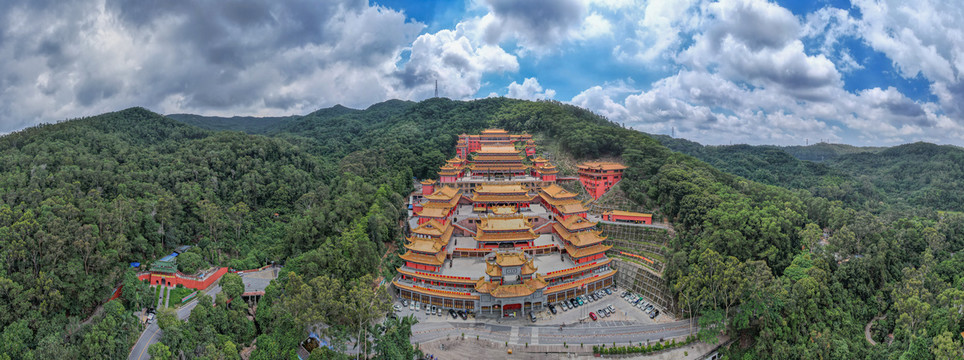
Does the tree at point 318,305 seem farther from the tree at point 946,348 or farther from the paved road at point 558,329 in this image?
the tree at point 946,348

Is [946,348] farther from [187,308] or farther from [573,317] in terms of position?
[187,308]

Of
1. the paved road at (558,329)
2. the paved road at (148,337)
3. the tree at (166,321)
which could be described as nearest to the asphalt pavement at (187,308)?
the paved road at (148,337)

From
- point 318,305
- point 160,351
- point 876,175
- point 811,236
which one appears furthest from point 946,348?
point 876,175

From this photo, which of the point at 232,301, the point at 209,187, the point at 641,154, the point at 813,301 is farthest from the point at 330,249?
the point at 641,154

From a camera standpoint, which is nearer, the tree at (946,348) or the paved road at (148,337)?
the tree at (946,348)

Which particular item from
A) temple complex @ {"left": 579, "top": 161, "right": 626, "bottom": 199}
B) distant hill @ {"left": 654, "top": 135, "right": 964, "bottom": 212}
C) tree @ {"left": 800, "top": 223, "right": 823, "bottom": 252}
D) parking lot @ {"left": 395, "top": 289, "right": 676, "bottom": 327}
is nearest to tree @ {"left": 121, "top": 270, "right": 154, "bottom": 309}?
parking lot @ {"left": 395, "top": 289, "right": 676, "bottom": 327}

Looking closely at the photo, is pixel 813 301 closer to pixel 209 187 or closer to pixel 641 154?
pixel 641 154

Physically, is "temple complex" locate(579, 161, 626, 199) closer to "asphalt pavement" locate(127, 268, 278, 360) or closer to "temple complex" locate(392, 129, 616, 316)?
"temple complex" locate(392, 129, 616, 316)
